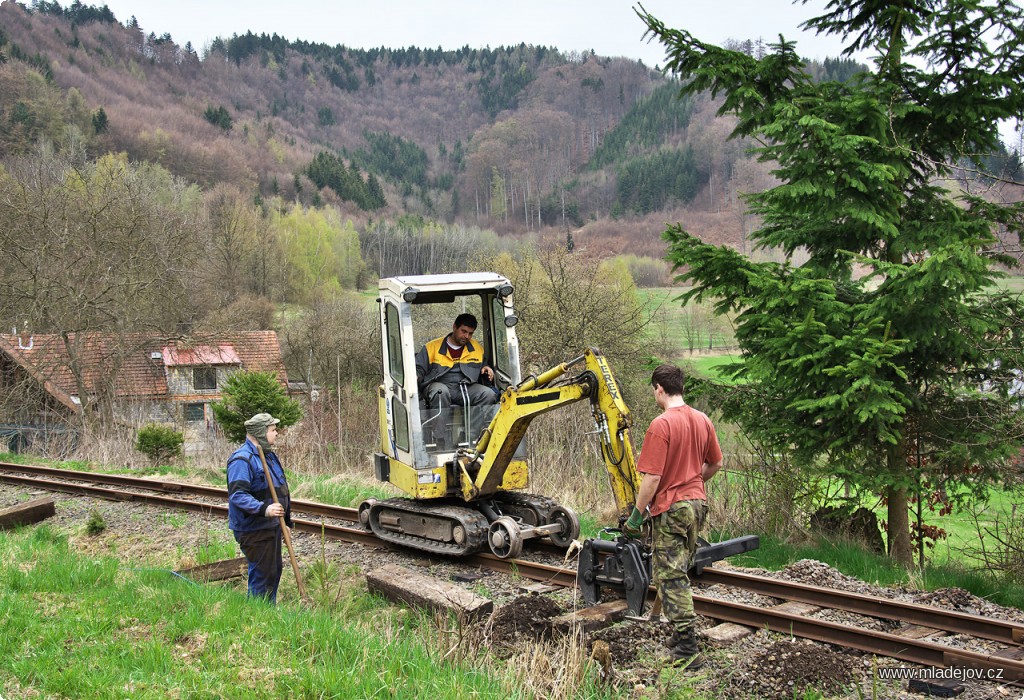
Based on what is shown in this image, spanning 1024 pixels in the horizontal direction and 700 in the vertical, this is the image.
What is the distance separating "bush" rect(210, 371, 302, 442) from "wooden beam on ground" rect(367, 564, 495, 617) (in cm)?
1617

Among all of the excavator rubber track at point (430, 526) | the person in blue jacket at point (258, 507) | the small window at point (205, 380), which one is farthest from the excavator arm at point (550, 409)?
the small window at point (205, 380)

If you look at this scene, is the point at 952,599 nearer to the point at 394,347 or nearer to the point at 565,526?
the point at 565,526

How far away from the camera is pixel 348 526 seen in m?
10.9

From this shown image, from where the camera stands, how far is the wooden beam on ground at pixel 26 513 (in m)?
10.9

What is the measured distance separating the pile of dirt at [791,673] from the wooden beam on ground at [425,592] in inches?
79.9

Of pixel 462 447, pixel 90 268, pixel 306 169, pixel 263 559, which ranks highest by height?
pixel 306 169

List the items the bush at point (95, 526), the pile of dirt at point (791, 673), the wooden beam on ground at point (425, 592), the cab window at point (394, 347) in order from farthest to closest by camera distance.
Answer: the bush at point (95, 526) < the cab window at point (394, 347) < the wooden beam on ground at point (425, 592) < the pile of dirt at point (791, 673)

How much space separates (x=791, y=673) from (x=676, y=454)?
1.57 metres

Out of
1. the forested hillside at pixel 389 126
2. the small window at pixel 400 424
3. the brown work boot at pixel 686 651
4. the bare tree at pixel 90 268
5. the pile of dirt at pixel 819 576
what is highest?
the forested hillside at pixel 389 126

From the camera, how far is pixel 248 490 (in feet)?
22.5

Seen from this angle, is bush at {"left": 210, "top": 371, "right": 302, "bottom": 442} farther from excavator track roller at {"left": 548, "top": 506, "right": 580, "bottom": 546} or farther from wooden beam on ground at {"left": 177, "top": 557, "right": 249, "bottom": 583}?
excavator track roller at {"left": 548, "top": 506, "right": 580, "bottom": 546}

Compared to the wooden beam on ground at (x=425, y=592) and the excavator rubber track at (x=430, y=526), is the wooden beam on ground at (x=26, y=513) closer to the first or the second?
the excavator rubber track at (x=430, y=526)

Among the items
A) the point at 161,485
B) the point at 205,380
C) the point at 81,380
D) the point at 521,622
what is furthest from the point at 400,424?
the point at 205,380

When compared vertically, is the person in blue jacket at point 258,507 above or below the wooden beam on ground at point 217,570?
Result: above
